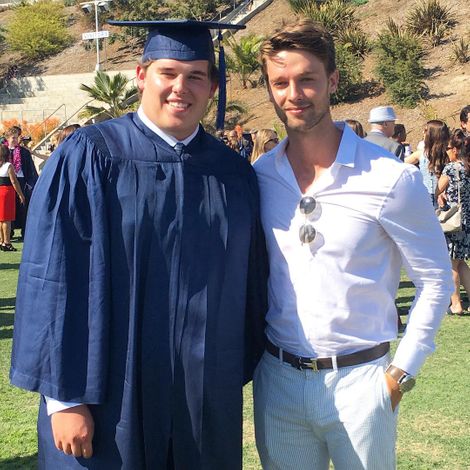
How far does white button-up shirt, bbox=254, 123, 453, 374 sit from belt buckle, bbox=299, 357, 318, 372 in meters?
0.02

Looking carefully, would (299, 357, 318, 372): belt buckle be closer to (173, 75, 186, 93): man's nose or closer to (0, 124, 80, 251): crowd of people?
(173, 75, 186, 93): man's nose

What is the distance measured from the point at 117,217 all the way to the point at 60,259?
0.22m

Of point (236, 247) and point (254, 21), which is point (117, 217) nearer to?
point (236, 247)

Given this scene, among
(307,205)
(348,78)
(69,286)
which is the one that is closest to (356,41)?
(348,78)

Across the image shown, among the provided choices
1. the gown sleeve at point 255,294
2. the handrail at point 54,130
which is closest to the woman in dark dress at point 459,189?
the gown sleeve at point 255,294

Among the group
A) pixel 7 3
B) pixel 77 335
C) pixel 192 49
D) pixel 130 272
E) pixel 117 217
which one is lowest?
pixel 77 335

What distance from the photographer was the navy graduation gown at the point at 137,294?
2566 mm

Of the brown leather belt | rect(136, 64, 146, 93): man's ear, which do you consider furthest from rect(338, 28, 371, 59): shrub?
the brown leather belt

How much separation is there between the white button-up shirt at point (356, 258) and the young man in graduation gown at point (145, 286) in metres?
0.17

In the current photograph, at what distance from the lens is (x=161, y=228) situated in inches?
103

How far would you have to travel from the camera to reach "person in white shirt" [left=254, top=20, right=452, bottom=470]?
258 centimetres

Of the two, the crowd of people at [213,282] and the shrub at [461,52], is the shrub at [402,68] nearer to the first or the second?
the shrub at [461,52]

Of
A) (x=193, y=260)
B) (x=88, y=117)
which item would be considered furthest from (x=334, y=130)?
(x=88, y=117)

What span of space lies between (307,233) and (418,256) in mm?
378
